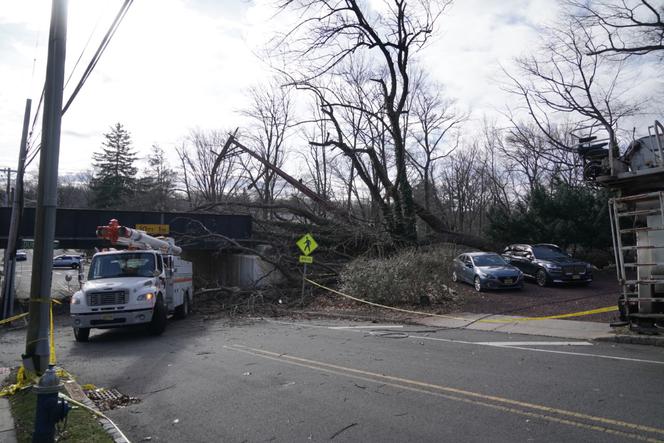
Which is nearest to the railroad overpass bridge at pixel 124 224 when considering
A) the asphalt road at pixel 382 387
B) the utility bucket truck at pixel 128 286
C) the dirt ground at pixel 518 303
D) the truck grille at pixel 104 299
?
the utility bucket truck at pixel 128 286

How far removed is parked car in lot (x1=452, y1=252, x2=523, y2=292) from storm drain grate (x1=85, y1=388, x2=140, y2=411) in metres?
15.0

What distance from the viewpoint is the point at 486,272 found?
19.5 m

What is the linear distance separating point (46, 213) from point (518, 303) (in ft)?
48.0

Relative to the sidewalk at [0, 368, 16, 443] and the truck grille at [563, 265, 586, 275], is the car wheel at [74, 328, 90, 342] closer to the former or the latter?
the sidewalk at [0, 368, 16, 443]

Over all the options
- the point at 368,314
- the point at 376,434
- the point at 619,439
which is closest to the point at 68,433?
the point at 376,434

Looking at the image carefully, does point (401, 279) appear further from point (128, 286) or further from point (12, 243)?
point (12, 243)

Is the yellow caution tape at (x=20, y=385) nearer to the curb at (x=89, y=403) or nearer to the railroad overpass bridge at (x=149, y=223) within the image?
the curb at (x=89, y=403)

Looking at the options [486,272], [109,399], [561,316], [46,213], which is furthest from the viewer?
[486,272]

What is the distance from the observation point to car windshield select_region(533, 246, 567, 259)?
2175cm

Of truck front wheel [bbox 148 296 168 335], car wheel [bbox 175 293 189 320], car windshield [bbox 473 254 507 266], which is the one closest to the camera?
truck front wheel [bbox 148 296 168 335]

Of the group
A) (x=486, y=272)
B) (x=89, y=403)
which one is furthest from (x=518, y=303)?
(x=89, y=403)

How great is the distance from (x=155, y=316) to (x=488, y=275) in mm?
12364

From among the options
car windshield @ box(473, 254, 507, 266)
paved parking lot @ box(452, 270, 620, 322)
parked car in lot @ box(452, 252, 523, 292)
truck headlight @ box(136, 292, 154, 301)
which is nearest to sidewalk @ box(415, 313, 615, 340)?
paved parking lot @ box(452, 270, 620, 322)

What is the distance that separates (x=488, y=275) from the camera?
19281 millimetres
